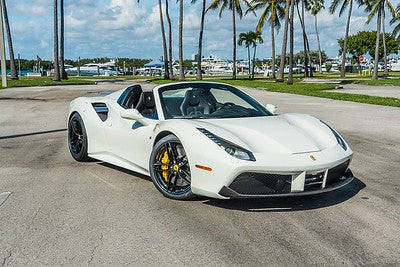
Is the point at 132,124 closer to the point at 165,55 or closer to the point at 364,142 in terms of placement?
the point at 364,142

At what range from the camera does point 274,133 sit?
435 cm

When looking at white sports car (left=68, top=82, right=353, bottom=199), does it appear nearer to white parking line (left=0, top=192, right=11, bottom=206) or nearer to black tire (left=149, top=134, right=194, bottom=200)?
black tire (left=149, top=134, right=194, bottom=200)

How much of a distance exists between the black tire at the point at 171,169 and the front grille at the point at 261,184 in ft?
1.87

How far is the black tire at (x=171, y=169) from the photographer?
433cm

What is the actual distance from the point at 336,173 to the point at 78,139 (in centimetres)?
370

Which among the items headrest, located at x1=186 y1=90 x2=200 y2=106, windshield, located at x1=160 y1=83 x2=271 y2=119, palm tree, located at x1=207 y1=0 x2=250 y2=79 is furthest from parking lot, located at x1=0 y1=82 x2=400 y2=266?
palm tree, located at x1=207 y1=0 x2=250 y2=79

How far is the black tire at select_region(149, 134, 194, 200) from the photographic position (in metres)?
4.33

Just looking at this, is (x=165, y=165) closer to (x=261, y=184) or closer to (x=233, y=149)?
(x=233, y=149)

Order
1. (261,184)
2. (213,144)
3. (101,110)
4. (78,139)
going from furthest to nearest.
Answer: (78,139) < (101,110) < (213,144) < (261,184)

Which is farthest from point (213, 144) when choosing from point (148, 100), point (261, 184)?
point (148, 100)

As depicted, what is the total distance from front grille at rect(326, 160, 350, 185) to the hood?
23cm

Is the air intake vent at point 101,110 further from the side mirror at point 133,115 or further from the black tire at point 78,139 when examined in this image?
the side mirror at point 133,115

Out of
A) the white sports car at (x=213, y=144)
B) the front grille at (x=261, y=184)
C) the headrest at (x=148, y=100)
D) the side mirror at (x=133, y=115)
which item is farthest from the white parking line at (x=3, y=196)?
the front grille at (x=261, y=184)

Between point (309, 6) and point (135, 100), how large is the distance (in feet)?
200
